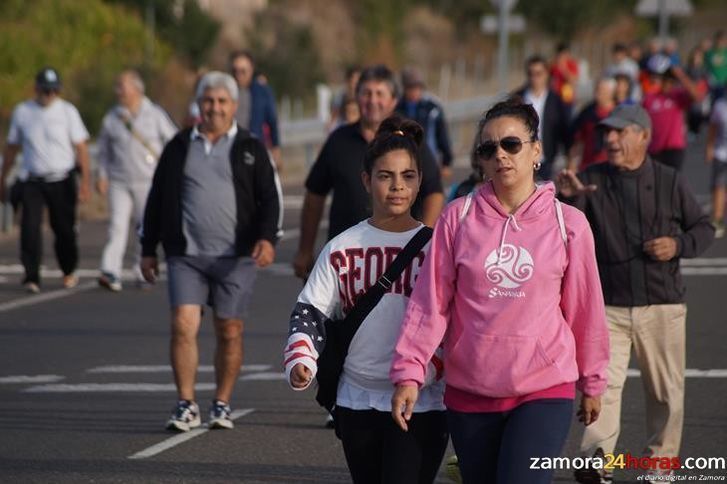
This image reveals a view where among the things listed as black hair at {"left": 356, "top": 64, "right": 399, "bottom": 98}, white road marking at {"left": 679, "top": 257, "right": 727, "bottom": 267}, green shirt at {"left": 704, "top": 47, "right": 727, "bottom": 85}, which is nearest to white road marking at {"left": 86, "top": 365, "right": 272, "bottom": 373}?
black hair at {"left": 356, "top": 64, "right": 399, "bottom": 98}

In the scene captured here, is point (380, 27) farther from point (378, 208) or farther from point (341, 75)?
point (378, 208)

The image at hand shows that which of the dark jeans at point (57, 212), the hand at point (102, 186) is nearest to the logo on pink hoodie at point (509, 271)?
the hand at point (102, 186)

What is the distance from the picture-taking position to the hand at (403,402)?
5848 millimetres

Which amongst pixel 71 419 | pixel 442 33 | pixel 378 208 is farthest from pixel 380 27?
pixel 378 208

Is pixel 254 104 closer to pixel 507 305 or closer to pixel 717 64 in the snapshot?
pixel 507 305

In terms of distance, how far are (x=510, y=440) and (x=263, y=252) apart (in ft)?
13.0

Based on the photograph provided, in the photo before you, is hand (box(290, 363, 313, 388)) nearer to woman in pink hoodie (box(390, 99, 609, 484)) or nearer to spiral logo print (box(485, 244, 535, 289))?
woman in pink hoodie (box(390, 99, 609, 484))

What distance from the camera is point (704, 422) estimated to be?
389 inches

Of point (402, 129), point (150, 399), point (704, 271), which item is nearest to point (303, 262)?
point (150, 399)

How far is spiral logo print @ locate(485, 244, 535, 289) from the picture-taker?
231 inches

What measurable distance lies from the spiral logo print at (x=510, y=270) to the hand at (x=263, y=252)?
388 centimetres

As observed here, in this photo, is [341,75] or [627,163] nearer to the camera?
[627,163]

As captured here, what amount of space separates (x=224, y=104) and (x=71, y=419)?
2056 mm

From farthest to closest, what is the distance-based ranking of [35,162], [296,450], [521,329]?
1. [35,162]
2. [296,450]
3. [521,329]
